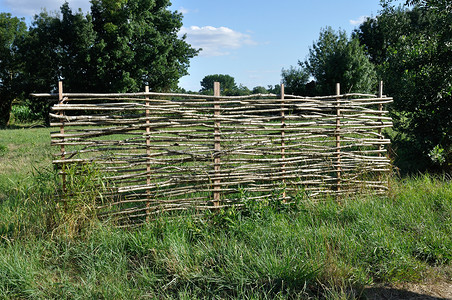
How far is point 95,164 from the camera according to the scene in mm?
4156

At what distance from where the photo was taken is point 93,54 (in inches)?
957

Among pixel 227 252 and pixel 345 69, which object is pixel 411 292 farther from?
pixel 345 69

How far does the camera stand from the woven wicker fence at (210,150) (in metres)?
4.22

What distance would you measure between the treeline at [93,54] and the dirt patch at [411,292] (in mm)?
22651

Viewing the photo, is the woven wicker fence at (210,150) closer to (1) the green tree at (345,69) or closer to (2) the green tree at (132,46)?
(1) the green tree at (345,69)

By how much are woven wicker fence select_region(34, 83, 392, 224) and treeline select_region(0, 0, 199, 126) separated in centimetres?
2035

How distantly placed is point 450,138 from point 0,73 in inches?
1206

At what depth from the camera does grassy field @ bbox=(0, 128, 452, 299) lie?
3.05 metres

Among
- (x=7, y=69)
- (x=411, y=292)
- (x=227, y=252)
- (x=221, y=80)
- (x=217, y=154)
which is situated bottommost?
(x=411, y=292)

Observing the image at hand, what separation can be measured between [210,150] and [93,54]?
22.5m

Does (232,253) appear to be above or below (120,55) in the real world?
below

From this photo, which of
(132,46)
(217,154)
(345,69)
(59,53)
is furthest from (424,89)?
(59,53)

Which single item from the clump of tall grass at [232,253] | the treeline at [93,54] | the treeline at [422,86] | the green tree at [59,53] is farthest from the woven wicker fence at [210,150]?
the green tree at [59,53]

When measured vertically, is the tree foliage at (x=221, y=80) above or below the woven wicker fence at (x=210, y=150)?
above
